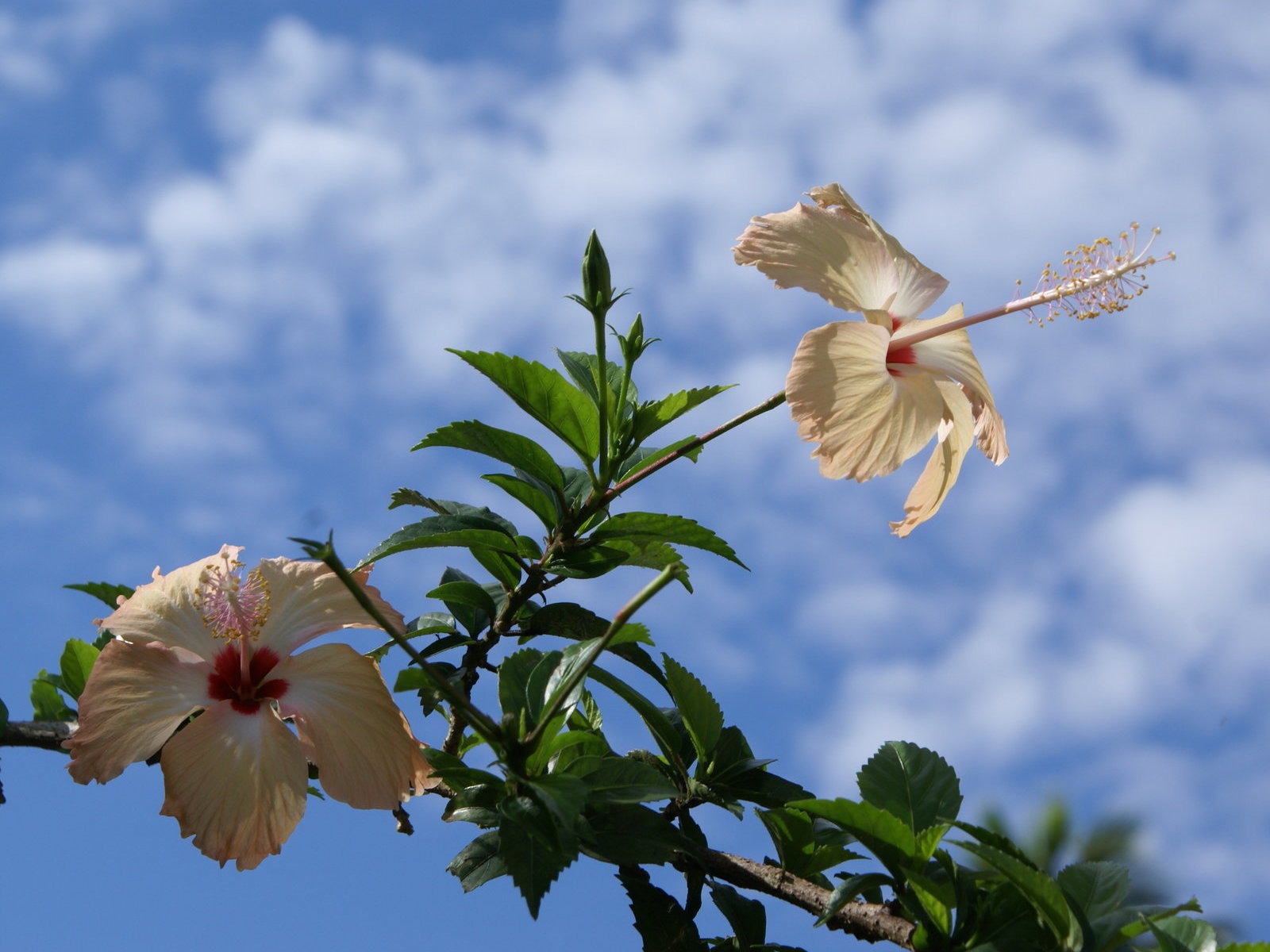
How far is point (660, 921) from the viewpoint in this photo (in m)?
1.83

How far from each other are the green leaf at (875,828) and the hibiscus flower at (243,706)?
64cm

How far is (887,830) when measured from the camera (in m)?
1.56

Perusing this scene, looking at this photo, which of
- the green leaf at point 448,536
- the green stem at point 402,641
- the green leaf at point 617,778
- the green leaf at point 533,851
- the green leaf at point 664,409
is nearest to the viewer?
the green stem at point 402,641

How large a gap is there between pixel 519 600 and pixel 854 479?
61cm

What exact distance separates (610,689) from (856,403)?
0.62 m

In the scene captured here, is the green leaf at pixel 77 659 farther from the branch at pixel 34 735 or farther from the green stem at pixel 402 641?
the green stem at pixel 402 641

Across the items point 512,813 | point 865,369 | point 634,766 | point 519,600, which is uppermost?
point 865,369

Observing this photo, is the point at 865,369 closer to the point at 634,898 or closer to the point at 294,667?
the point at 634,898

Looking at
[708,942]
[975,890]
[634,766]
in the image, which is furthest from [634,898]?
[975,890]

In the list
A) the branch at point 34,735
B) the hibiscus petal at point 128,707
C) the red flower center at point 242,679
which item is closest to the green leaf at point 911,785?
the red flower center at point 242,679

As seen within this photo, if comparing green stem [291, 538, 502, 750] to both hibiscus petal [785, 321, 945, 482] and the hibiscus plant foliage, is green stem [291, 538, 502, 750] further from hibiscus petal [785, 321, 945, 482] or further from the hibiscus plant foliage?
hibiscus petal [785, 321, 945, 482]

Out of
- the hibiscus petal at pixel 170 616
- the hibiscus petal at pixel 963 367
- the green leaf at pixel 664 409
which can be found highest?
the hibiscus petal at pixel 963 367

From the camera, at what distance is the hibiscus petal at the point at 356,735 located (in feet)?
5.93

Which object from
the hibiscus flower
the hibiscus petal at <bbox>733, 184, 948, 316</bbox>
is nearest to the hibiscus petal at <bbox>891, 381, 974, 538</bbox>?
the hibiscus petal at <bbox>733, 184, 948, 316</bbox>
